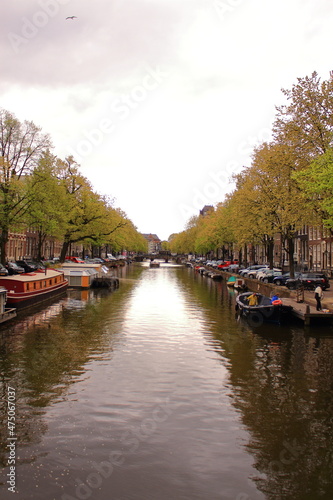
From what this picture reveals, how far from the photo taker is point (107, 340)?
21266mm

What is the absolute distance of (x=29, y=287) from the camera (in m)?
31.9

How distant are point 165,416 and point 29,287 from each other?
22.9 metres

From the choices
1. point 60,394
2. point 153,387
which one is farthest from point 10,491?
point 153,387

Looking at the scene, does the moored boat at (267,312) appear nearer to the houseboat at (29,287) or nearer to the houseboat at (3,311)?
the houseboat at (3,311)

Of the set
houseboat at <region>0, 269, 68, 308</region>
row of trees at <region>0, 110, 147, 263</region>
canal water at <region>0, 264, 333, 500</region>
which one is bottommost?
canal water at <region>0, 264, 333, 500</region>

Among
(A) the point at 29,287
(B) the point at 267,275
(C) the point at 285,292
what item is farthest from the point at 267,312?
(B) the point at 267,275

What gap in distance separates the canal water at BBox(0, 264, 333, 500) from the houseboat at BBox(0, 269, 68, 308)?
6.68 m

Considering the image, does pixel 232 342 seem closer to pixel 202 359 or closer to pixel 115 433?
pixel 202 359

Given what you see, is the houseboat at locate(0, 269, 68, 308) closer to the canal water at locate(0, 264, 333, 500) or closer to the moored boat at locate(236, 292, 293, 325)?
the canal water at locate(0, 264, 333, 500)

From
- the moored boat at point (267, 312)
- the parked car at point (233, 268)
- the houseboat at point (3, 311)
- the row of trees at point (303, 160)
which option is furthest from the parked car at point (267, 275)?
the houseboat at point (3, 311)

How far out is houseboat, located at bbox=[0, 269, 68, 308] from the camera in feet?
96.9

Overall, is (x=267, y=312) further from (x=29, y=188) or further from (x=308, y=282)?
(x=29, y=188)

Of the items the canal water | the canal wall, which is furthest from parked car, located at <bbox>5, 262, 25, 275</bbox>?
the canal wall

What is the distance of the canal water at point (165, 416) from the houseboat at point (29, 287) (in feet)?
21.9
